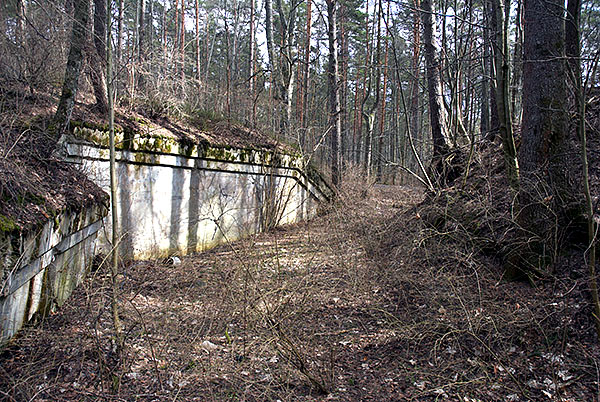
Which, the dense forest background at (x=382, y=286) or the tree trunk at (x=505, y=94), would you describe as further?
the tree trunk at (x=505, y=94)

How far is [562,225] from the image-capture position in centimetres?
443

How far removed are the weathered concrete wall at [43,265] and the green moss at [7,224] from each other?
0.14 feet

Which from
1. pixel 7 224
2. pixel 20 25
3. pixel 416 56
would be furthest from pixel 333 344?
pixel 416 56

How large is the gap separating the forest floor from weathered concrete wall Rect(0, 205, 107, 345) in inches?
7.6

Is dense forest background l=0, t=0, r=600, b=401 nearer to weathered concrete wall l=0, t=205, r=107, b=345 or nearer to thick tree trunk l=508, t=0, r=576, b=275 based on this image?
thick tree trunk l=508, t=0, r=576, b=275

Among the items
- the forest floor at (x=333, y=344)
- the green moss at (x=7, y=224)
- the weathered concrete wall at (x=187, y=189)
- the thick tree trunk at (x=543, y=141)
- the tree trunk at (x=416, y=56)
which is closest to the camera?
the green moss at (x=7, y=224)

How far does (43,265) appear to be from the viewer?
3.61 metres

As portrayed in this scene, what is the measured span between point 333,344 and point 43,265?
112 inches

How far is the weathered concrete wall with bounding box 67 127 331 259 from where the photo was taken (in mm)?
6301

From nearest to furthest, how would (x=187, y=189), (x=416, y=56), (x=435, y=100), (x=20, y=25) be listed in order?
(x=20, y=25), (x=187, y=189), (x=435, y=100), (x=416, y=56)

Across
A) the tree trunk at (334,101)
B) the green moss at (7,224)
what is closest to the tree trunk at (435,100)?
the tree trunk at (334,101)

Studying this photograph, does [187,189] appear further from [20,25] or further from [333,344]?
[333,344]

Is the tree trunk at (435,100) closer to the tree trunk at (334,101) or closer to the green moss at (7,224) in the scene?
the tree trunk at (334,101)

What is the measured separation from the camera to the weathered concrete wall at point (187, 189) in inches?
248
